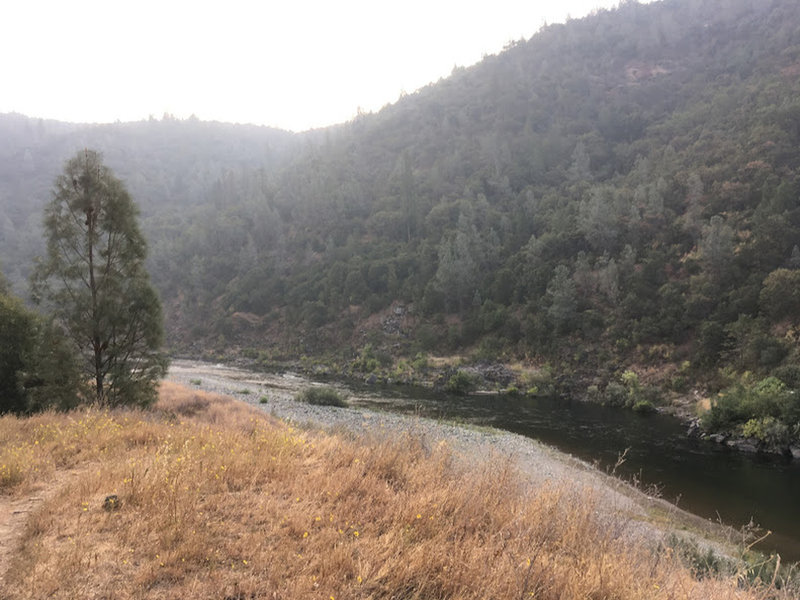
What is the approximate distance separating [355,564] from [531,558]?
1.42 meters

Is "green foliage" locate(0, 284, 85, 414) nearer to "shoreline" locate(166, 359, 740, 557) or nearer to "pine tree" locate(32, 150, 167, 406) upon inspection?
"pine tree" locate(32, 150, 167, 406)

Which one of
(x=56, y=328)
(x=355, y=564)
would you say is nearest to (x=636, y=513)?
(x=355, y=564)

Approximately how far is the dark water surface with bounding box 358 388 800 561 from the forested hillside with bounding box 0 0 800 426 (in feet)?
19.0

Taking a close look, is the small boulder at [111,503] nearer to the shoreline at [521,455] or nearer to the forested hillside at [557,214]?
the shoreline at [521,455]

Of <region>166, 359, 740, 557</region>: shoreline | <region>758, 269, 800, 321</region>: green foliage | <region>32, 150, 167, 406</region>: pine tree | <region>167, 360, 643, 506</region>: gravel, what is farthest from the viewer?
<region>758, 269, 800, 321</region>: green foliage

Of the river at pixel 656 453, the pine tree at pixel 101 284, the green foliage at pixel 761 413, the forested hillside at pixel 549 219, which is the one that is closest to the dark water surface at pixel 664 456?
the river at pixel 656 453

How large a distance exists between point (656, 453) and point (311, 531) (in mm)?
18724

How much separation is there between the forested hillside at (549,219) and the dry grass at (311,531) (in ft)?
80.6

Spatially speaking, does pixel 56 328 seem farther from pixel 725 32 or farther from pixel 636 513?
pixel 725 32

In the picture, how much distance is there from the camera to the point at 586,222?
46.2 meters

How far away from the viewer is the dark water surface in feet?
40.7

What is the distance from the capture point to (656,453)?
17938mm

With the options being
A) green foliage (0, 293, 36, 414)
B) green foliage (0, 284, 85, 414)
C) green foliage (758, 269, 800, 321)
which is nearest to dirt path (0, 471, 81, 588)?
green foliage (0, 284, 85, 414)

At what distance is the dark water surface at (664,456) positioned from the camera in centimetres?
1241
